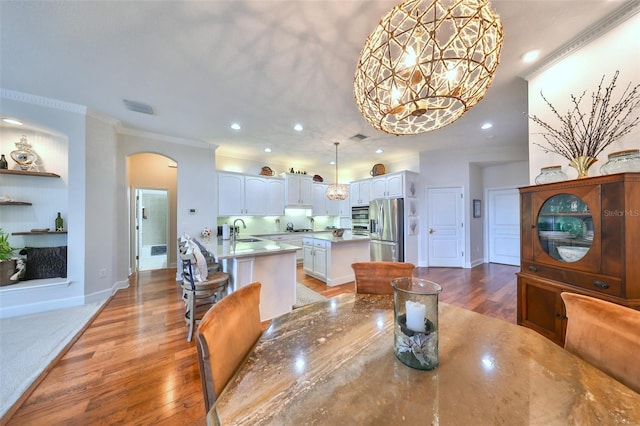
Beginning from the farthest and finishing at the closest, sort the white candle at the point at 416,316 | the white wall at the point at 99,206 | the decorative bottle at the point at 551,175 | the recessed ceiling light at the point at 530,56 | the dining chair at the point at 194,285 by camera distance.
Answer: the white wall at the point at 99,206 → the dining chair at the point at 194,285 → the recessed ceiling light at the point at 530,56 → the decorative bottle at the point at 551,175 → the white candle at the point at 416,316

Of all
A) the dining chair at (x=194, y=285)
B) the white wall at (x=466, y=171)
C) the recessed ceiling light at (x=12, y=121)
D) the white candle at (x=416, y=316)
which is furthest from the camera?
the white wall at (x=466, y=171)

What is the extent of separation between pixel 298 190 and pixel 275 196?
0.70 m

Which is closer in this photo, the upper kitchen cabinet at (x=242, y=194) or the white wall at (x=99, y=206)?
the white wall at (x=99, y=206)

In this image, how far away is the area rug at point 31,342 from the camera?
1696mm

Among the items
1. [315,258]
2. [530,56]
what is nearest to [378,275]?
[530,56]

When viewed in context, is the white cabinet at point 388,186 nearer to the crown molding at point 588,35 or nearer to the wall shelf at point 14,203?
the crown molding at point 588,35

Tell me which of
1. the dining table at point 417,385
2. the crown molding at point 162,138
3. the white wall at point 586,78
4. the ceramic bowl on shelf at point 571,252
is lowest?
the dining table at point 417,385

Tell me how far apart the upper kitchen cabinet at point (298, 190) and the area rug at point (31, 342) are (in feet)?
13.6

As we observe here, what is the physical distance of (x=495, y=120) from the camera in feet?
11.5

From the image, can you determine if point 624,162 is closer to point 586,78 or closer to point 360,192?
point 586,78

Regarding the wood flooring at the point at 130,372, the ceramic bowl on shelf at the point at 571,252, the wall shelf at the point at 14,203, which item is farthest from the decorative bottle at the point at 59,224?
the ceramic bowl on shelf at the point at 571,252

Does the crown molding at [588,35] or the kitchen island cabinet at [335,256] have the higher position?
the crown molding at [588,35]

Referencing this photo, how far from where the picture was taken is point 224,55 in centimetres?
209

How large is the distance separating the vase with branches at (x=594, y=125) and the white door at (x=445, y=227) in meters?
3.47
